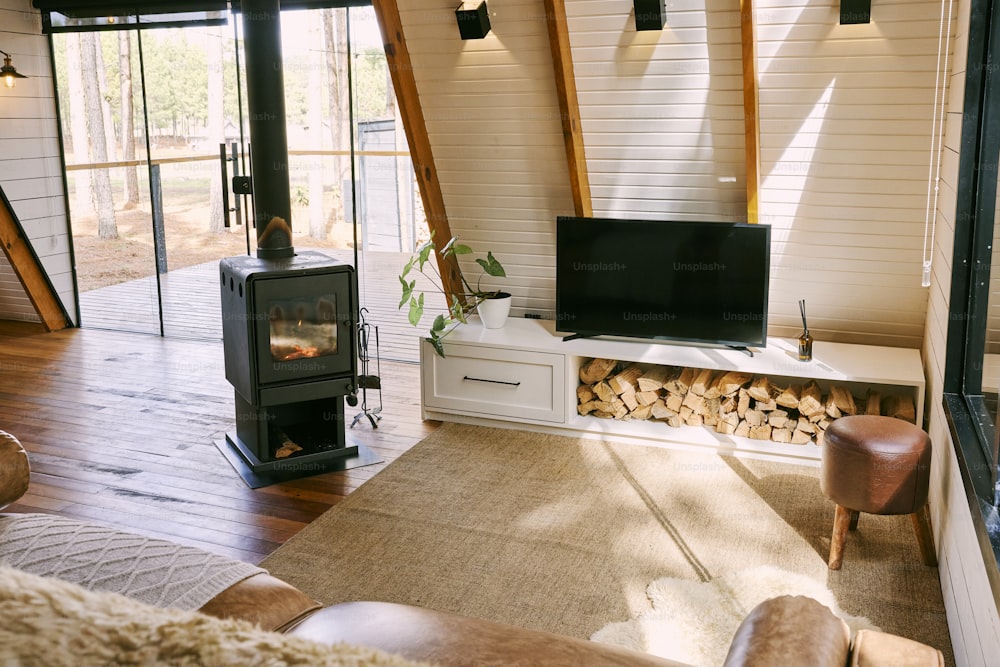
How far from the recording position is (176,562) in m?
2.12

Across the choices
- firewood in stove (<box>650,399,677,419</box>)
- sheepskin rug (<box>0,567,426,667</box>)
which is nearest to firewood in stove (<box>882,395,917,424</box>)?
firewood in stove (<box>650,399,677,419</box>)

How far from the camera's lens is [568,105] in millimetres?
4250

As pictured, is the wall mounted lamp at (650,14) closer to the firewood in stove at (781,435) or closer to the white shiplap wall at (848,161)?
the white shiplap wall at (848,161)

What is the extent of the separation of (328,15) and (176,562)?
4187 millimetres

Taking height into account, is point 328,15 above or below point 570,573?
above

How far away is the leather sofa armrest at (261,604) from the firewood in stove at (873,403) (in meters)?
3.04

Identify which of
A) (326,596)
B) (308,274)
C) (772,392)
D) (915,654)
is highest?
(308,274)

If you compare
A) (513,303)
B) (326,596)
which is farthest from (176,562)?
(513,303)

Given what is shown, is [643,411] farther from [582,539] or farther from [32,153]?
[32,153]

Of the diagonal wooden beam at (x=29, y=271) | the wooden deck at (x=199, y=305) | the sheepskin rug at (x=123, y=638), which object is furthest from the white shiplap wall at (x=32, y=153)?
the sheepskin rug at (x=123, y=638)

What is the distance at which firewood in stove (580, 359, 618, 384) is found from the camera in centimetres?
472

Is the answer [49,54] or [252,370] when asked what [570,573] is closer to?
[252,370]

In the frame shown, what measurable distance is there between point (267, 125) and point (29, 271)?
3693mm

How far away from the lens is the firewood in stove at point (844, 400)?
425cm
